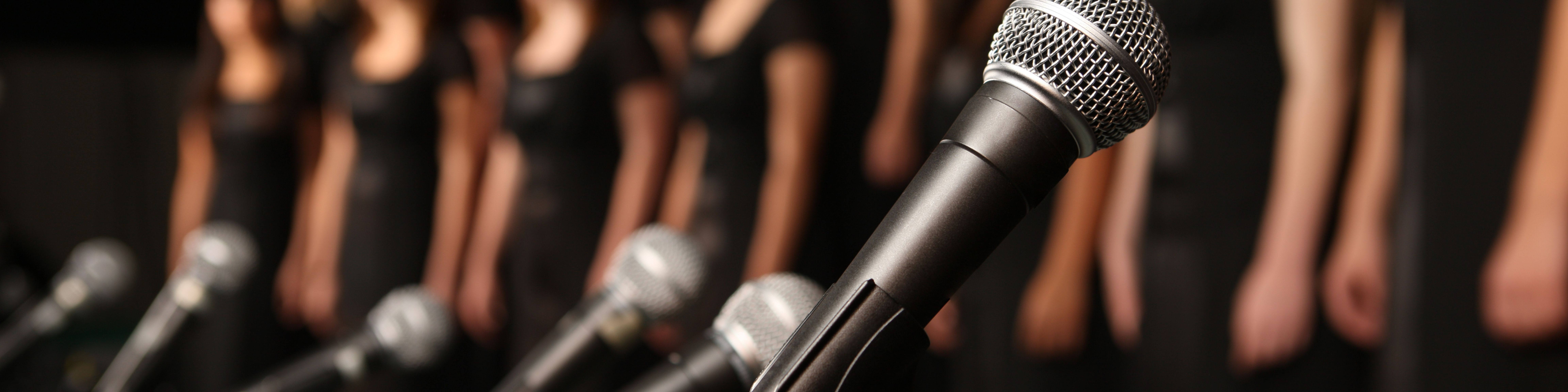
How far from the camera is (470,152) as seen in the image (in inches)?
85.5

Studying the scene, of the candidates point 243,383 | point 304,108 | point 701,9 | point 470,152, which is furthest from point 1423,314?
point 304,108

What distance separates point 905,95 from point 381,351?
0.86 meters

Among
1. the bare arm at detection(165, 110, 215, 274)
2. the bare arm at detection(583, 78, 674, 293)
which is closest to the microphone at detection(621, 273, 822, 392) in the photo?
the bare arm at detection(583, 78, 674, 293)

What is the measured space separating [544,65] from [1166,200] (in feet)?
3.80

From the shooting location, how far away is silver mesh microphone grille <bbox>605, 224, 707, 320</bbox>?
584 millimetres

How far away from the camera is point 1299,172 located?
1022 millimetres

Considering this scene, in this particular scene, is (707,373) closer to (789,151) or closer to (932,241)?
(932,241)

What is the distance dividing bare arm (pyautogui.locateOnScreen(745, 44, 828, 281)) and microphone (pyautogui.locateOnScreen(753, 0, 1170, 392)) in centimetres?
115

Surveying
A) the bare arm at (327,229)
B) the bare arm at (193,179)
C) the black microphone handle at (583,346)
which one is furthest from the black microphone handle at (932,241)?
the bare arm at (193,179)

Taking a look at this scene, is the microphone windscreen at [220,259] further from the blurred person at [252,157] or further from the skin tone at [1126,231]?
the blurred person at [252,157]

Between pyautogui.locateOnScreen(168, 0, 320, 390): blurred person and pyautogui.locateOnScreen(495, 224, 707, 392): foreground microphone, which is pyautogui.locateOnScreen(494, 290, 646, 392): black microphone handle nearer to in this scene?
pyautogui.locateOnScreen(495, 224, 707, 392): foreground microphone

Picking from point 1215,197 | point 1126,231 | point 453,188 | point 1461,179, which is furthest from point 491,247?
point 1461,179

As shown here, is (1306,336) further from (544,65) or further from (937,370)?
(544,65)

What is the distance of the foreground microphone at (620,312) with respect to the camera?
55 centimetres
